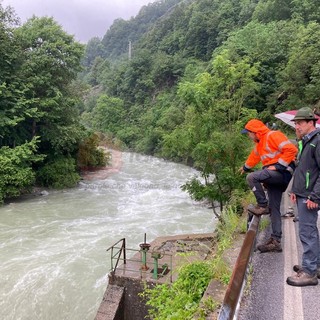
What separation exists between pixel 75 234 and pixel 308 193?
10.1m

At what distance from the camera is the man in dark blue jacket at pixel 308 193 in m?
3.30

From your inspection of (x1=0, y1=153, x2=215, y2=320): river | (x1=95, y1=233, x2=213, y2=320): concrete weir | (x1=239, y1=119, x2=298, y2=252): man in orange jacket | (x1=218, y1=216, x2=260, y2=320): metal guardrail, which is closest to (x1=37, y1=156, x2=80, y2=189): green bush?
(x1=0, y1=153, x2=215, y2=320): river

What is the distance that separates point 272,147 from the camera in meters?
4.15

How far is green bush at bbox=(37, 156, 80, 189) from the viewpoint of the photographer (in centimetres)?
1955

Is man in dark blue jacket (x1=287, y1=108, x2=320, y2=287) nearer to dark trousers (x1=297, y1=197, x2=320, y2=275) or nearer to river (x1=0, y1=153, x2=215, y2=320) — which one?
dark trousers (x1=297, y1=197, x2=320, y2=275)

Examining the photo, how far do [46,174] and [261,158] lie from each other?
17177mm

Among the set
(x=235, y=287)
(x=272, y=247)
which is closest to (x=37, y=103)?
(x=272, y=247)

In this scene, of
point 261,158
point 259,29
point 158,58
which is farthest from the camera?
point 158,58

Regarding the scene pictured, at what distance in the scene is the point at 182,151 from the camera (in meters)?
11.3

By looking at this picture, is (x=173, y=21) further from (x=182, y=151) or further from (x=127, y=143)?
(x=182, y=151)

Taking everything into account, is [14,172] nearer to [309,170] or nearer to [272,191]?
[272,191]

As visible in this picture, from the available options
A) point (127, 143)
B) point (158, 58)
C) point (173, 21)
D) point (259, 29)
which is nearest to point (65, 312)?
point (259, 29)

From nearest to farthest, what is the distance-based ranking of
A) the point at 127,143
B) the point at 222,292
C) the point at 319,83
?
the point at 222,292 → the point at 319,83 → the point at 127,143

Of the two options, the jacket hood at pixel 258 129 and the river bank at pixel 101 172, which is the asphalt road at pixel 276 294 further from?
the river bank at pixel 101 172
